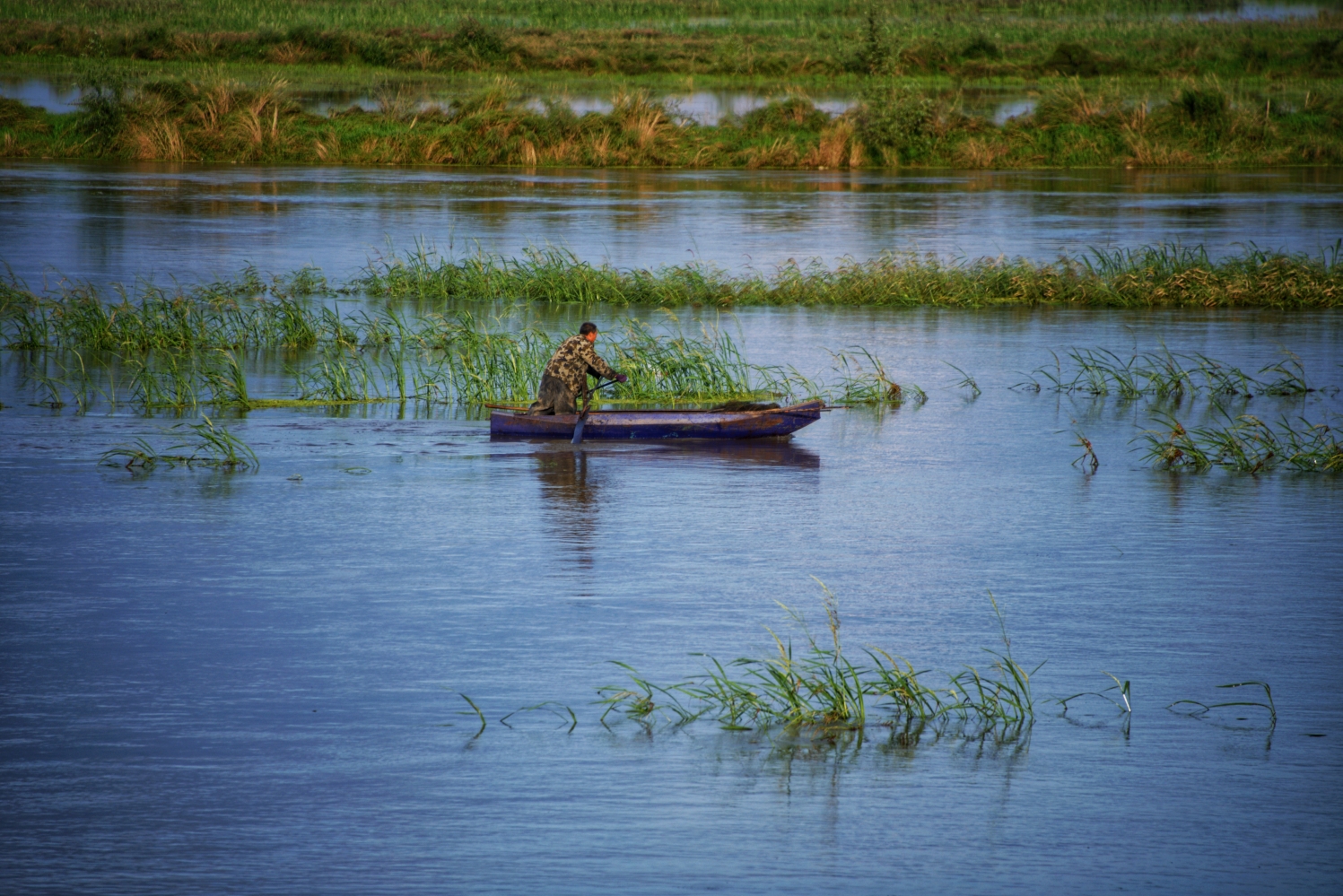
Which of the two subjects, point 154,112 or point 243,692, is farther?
point 154,112

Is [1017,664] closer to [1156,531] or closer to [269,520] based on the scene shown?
[1156,531]

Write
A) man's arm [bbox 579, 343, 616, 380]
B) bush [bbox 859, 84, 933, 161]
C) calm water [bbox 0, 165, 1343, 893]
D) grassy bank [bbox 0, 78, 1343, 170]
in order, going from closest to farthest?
calm water [bbox 0, 165, 1343, 893], man's arm [bbox 579, 343, 616, 380], bush [bbox 859, 84, 933, 161], grassy bank [bbox 0, 78, 1343, 170]

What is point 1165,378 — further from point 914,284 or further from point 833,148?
point 833,148

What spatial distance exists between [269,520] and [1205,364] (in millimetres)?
14768

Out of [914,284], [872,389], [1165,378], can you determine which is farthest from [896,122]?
[872,389]

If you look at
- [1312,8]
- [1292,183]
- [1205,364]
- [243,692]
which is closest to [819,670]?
[243,692]

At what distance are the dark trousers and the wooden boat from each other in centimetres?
13

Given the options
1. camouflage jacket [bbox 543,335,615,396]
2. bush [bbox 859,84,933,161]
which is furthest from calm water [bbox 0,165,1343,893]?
bush [bbox 859,84,933,161]

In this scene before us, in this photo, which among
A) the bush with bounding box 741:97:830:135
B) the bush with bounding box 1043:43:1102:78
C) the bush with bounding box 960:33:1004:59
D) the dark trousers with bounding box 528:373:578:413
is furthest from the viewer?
the bush with bounding box 960:33:1004:59

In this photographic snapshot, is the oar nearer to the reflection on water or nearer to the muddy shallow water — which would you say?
the muddy shallow water

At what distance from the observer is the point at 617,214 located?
43000 mm

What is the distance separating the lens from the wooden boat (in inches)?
723

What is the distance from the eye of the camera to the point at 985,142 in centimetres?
5459

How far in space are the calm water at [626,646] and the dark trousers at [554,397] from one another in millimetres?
524
